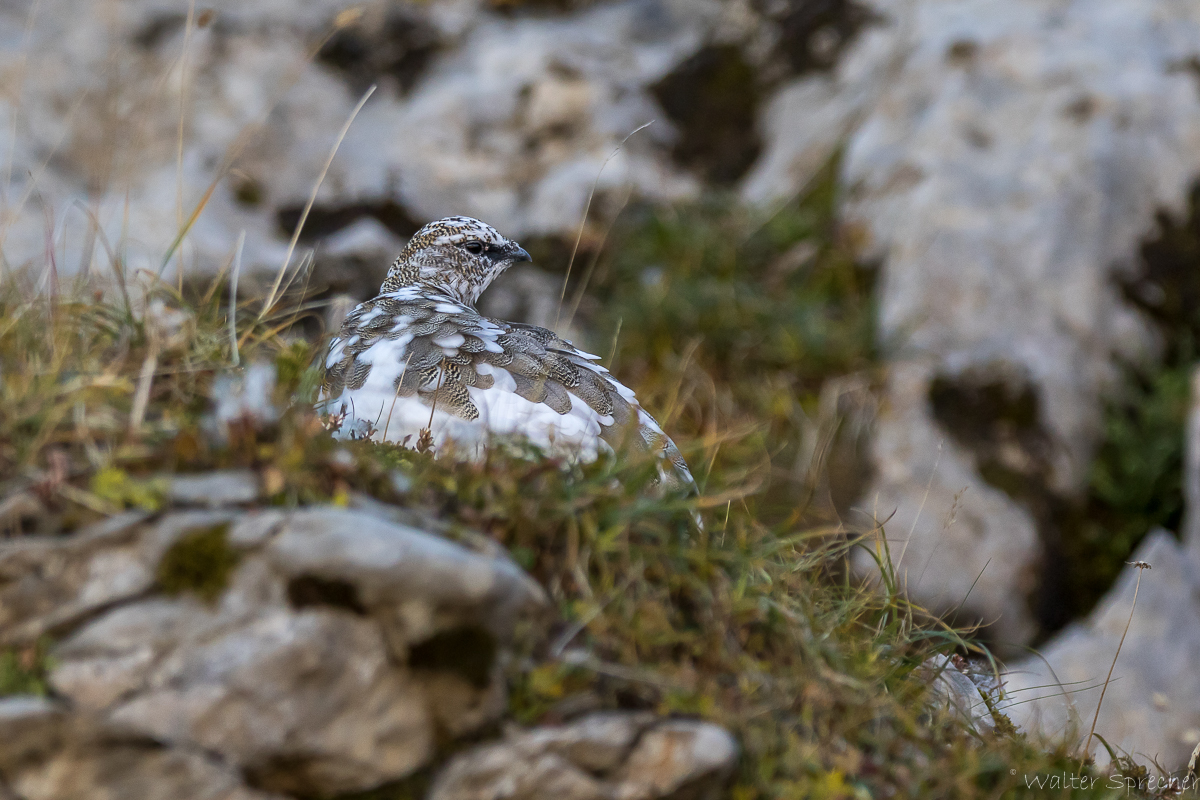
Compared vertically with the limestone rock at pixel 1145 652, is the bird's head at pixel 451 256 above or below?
above

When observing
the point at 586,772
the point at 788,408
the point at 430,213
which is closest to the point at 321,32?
the point at 430,213

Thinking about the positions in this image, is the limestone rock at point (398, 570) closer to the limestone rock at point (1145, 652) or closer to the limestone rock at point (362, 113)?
the limestone rock at point (1145, 652)

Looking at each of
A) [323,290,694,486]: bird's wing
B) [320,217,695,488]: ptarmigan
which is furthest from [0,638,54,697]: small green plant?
[323,290,694,486]: bird's wing

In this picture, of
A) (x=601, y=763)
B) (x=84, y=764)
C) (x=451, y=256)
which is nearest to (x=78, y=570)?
Answer: (x=84, y=764)

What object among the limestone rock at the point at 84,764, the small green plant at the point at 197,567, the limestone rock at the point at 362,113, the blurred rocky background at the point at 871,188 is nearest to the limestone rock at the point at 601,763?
the limestone rock at the point at 84,764

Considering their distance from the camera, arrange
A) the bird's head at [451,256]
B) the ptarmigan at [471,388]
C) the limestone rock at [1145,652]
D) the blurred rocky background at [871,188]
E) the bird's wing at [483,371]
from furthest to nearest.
→ the blurred rocky background at [871,188] → the limestone rock at [1145,652] → the bird's head at [451,256] → the bird's wing at [483,371] → the ptarmigan at [471,388]

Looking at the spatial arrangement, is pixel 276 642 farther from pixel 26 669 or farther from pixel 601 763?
pixel 601 763
